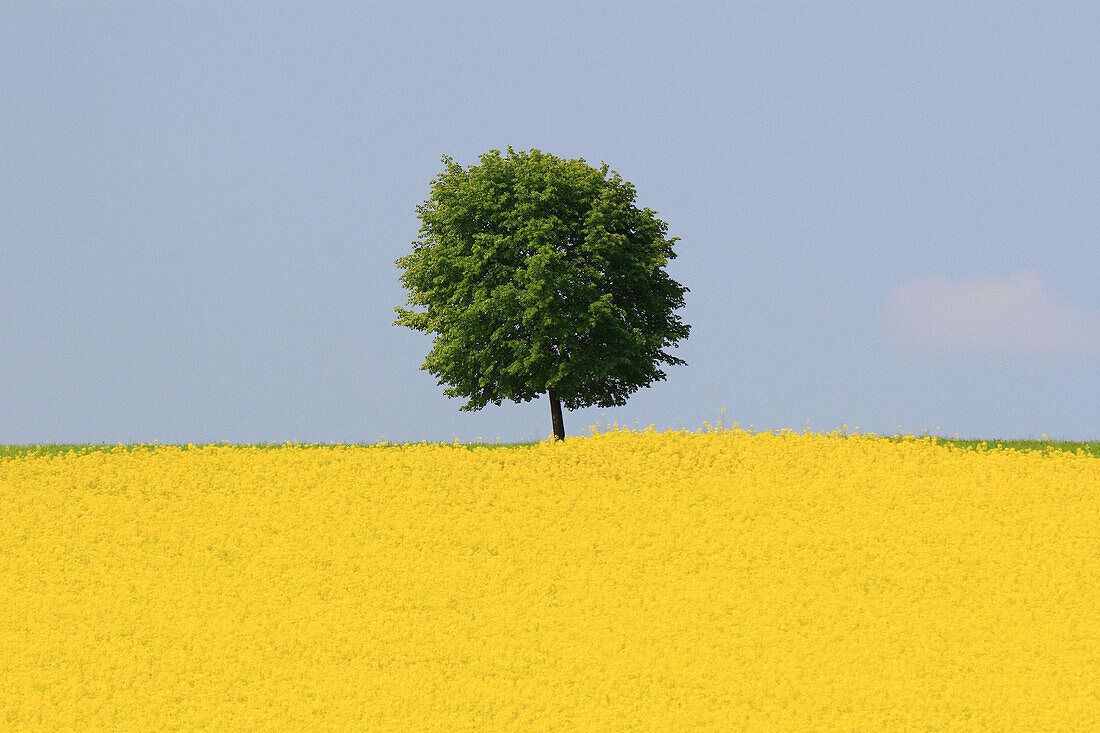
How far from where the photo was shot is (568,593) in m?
14.5

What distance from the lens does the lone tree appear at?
1166 inches

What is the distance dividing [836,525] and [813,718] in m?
6.83

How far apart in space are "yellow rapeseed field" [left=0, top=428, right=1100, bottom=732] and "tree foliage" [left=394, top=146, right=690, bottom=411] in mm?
7437

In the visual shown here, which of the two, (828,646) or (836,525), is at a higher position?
(836,525)

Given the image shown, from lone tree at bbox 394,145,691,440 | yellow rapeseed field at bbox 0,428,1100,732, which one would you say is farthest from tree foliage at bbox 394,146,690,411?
yellow rapeseed field at bbox 0,428,1100,732

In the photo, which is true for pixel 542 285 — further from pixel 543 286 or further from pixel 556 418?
pixel 556 418

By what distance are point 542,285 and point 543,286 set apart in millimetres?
175

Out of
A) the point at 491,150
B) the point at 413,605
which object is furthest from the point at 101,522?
the point at 491,150

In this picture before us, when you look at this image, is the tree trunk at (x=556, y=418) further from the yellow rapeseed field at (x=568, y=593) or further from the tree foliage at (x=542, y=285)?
the yellow rapeseed field at (x=568, y=593)

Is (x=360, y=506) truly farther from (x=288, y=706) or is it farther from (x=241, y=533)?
(x=288, y=706)

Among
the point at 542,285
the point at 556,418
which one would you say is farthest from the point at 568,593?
the point at 556,418

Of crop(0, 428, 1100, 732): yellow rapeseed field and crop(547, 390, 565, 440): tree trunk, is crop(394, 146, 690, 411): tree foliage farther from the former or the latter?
crop(0, 428, 1100, 732): yellow rapeseed field

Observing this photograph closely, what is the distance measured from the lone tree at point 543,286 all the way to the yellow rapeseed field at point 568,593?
292 inches

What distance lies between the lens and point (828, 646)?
12773 mm
